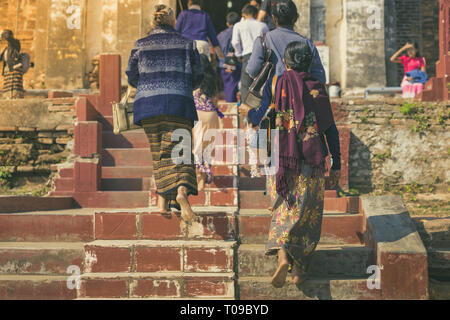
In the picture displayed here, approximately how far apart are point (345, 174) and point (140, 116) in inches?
156

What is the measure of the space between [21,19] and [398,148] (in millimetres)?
10407

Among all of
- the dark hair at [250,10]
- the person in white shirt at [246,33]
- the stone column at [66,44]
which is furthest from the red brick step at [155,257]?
the stone column at [66,44]

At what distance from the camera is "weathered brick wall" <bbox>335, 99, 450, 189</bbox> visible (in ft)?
27.6

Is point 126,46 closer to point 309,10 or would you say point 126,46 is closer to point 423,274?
point 309,10

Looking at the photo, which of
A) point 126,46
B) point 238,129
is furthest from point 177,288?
point 126,46

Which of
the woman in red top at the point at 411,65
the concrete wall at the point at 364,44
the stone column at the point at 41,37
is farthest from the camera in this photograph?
the stone column at the point at 41,37

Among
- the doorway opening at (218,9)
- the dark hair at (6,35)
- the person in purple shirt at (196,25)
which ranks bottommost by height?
the person in purple shirt at (196,25)

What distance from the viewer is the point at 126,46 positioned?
11.9 metres

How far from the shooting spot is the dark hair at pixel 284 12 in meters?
4.81

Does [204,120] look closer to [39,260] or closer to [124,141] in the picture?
[124,141]

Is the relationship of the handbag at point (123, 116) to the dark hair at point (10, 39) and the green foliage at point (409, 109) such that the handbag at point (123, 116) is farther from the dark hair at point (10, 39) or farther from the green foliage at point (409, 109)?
the dark hair at point (10, 39)

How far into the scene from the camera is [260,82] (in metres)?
4.69

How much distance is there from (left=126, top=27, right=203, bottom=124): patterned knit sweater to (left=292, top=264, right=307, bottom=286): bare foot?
166cm

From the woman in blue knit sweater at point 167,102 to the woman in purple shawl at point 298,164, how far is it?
0.95 metres
